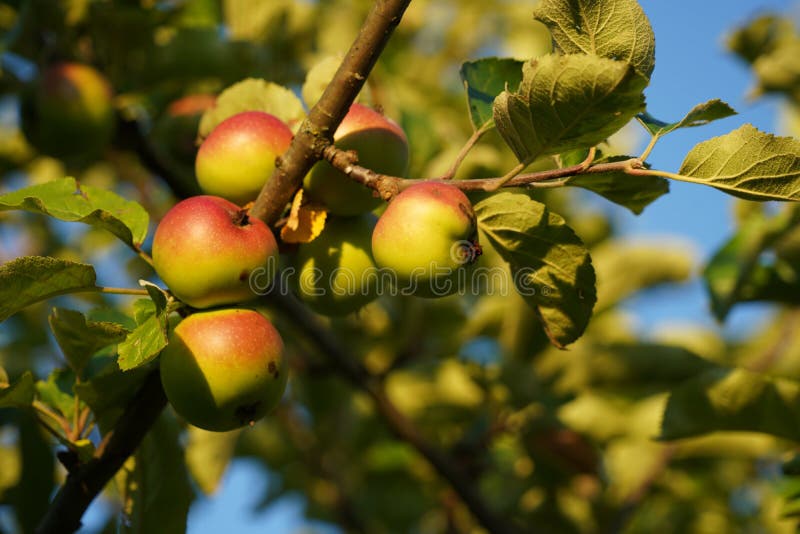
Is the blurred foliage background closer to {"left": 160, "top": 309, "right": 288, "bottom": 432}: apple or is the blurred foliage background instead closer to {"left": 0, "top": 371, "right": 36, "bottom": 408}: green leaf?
{"left": 0, "top": 371, "right": 36, "bottom": 408}: green leaf

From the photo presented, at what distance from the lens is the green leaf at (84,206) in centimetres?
102

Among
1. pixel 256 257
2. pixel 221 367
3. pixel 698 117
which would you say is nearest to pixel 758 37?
pixel 698 117

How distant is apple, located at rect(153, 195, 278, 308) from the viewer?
3.17ft

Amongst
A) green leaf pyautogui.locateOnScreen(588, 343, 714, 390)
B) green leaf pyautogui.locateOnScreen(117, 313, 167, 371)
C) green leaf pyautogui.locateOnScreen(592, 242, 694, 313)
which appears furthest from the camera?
green leaf pyautogui.locateOnScreen(592, 242, 694, 313)

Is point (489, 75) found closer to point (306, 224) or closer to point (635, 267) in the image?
point (306, 224)

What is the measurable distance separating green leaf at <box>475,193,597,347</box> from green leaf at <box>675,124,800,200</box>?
0.18 metres

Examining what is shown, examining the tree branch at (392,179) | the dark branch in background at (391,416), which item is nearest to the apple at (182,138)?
the dark branch in background at (391,416)

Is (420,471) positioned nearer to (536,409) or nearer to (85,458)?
(536,409)

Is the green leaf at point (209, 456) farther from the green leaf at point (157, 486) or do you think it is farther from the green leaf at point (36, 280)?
the green leaf at point (36, 280)

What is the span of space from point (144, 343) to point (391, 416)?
1.14 m

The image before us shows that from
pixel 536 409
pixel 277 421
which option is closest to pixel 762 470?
pixel 536 409

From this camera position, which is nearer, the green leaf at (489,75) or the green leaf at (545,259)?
the green leaf at (545,259)

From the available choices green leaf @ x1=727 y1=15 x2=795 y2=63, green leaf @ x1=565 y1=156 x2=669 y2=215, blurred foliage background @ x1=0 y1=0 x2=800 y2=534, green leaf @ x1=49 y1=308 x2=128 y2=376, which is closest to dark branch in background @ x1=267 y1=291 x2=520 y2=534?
blurred foliage background @ x1=0 y1=0 x2=800 y2=534

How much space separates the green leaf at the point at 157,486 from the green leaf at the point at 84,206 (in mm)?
401
